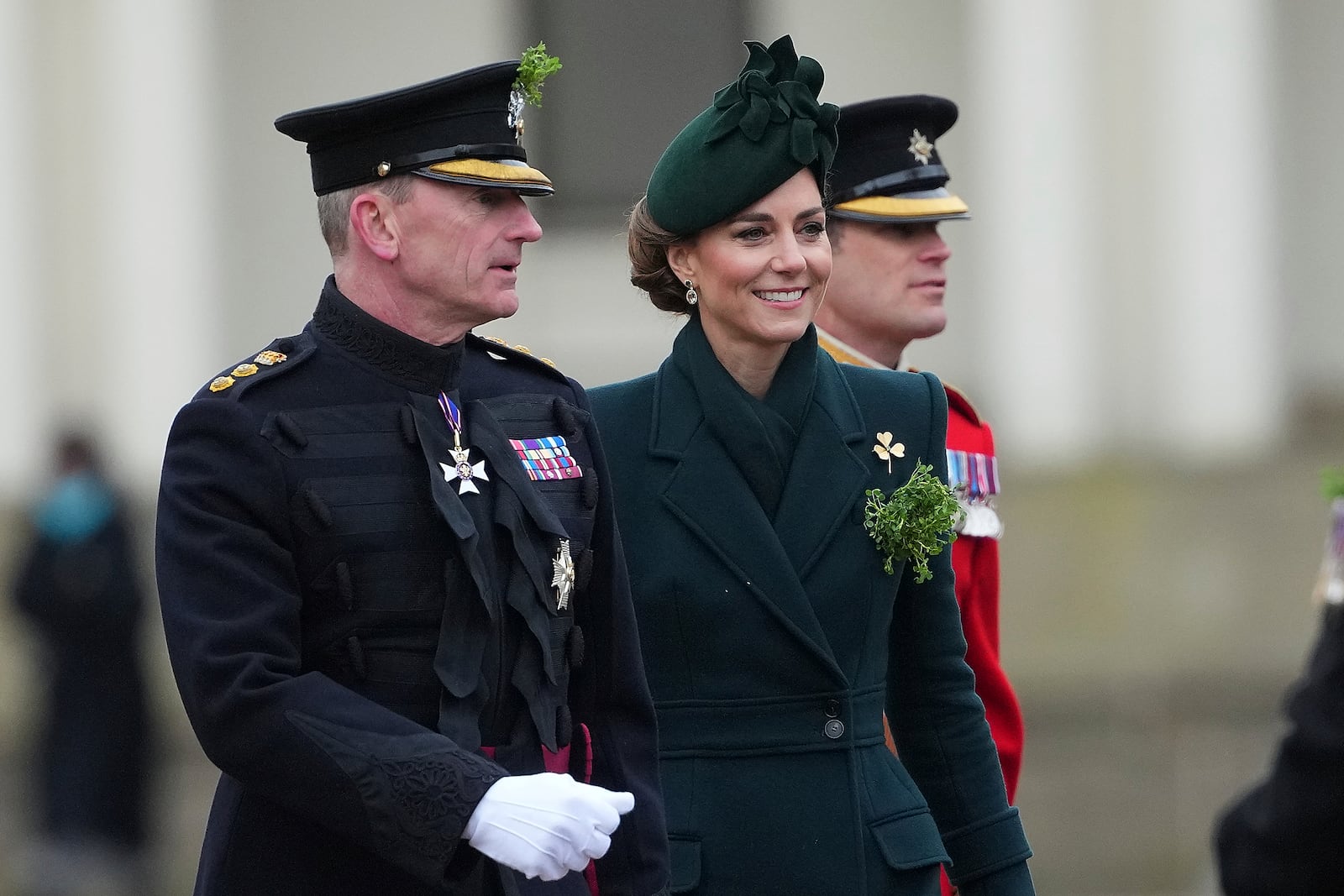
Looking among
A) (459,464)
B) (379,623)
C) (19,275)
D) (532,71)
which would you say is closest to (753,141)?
(532,71)

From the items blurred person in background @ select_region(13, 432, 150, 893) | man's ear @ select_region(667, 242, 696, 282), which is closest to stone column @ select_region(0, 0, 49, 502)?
blurred person in background @ select_region(13, 432, 150, 893)

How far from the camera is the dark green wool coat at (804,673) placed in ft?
12.6

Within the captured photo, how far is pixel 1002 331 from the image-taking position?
1272 cm

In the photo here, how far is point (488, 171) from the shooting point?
3.38m

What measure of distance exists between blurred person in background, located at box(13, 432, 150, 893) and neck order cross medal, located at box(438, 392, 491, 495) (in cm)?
737

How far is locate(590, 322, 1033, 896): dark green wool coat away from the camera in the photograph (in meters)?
3.84

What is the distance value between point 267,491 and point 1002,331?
32.4 feet

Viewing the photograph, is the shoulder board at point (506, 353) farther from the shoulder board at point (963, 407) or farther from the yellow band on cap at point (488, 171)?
the shoulder board at point (963, 407)

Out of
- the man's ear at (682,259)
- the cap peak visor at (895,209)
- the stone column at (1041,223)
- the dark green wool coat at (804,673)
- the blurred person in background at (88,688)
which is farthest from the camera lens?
the stone column at (1041,223)

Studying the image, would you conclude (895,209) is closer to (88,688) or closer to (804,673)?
(804,673)

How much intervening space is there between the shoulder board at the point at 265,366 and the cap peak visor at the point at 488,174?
294 mm

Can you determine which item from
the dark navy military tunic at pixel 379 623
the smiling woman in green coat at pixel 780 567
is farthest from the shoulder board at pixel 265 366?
the smiling woman in green coat at pixel 780 567

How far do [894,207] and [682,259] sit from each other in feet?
3.64

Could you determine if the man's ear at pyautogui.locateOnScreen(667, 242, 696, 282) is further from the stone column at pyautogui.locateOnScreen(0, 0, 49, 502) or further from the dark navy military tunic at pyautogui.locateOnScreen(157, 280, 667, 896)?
the stone column at pyautogui.locateOnScreen(0, 0, 49, 502)
